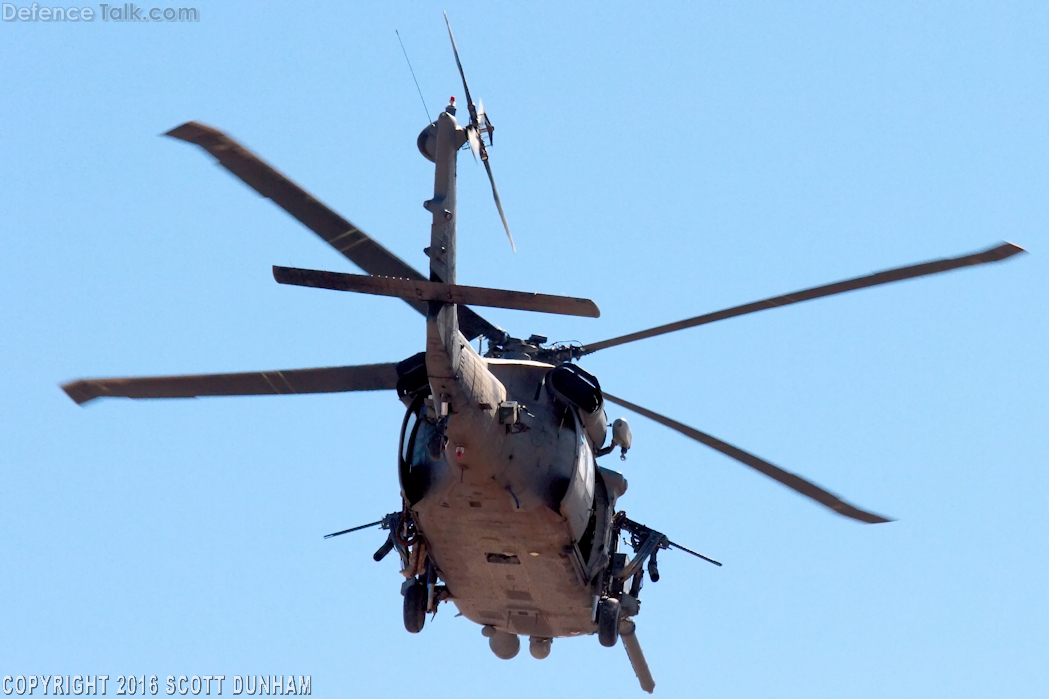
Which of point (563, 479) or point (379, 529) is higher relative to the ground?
point (563, 479)

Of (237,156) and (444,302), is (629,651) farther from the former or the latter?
(237,156)

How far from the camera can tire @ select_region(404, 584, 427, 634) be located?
782 inches

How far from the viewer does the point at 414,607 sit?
19.9 m

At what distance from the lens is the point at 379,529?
67.6 feet

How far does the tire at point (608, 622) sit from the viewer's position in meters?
19.8

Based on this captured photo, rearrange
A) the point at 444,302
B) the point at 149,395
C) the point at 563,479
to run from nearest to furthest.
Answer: the point at 444,302 → the point at 149,395 → the point at 563,479

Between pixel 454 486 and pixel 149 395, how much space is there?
385cm

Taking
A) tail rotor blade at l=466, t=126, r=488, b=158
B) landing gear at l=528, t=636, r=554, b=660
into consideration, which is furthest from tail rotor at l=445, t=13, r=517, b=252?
landing gear at l=528, t=636, r=554, b=660

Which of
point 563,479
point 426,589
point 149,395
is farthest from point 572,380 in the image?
point 149,395

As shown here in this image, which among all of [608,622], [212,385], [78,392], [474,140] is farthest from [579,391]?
[78,392]

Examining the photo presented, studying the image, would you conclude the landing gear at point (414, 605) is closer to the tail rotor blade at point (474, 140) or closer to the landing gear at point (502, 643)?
the landing gear at point (502, 643)

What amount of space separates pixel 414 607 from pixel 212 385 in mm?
4854

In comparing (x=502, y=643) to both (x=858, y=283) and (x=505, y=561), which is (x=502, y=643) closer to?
(x=505, y=561)

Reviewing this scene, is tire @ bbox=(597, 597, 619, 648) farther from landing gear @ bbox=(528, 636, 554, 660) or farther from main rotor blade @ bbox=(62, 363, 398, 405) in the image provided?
main rotor blade @ bbox=(62, 363, 398, 405)
